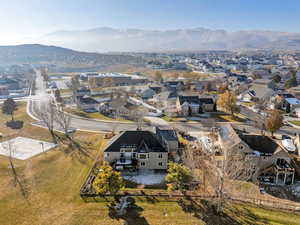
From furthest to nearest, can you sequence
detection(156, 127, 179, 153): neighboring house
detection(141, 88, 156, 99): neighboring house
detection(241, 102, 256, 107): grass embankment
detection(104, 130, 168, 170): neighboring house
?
detection(141, 88, 156, 99): neighboring house < detection(241, 102, 256, 107): grass embankment < detection(156, 127, 179, 153): neighboring house < detection(104, 130, 168, 170): neighboring house

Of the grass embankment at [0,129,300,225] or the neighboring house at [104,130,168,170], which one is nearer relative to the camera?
the grass embankment at [0,129,300,225]

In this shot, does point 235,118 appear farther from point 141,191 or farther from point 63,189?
point 63,189

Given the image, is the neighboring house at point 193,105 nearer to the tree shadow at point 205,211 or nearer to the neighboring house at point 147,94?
the neighboring house at point 147,94

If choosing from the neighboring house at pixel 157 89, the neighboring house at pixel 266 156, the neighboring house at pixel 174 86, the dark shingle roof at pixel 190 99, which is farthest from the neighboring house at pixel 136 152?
the neighboring house at pixel 174 86

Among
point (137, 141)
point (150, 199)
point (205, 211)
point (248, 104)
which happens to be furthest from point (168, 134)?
point (248, 104)

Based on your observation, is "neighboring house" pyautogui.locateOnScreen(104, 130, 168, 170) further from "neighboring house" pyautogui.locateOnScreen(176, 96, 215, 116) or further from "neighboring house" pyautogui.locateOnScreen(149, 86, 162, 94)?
"neighboring house" pyautogui.locateOnScreen(149, 86, 162, 94)

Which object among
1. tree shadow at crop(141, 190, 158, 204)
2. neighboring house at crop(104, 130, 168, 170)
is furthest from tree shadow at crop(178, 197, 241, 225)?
neighboring house at crop(104, 130, 168, 170)

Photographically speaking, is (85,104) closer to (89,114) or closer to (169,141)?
(89,114)
